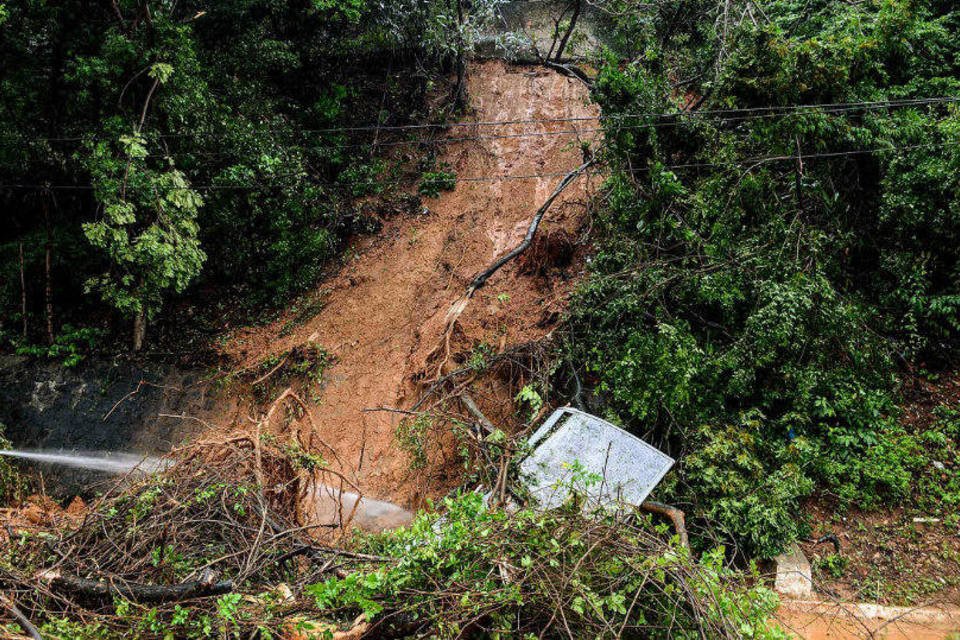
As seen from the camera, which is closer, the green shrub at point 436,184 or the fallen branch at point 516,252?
the fallen branch at point 516,252

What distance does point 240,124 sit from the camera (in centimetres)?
1228

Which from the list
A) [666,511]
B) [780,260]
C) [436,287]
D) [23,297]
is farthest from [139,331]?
[780,260]

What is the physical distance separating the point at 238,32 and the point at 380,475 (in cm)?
1045

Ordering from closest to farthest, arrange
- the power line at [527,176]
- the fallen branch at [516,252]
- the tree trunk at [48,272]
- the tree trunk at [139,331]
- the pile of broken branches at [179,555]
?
the pile of broken branches at [179,555], the power line at [527,176], the fallen branch at [516,252], the tree trunk at [139,331], the tree trunk at [48,272]

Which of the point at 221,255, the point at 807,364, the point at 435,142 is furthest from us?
the point at 435,142

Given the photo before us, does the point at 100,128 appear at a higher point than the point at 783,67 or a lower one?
lower

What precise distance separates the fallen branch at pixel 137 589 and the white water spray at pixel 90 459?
6573mm

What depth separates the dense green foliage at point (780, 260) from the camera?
8.14 metres

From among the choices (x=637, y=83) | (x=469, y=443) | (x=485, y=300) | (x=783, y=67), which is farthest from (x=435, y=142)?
(x=469, y=443)

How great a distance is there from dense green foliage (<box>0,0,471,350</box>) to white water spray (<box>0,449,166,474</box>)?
8.88ft

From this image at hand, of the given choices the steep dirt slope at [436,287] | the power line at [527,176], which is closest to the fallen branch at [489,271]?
the steep dirt slope at [436,287]

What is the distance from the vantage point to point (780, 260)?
8.55 metres

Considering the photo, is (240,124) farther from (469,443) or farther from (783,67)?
(783,67)

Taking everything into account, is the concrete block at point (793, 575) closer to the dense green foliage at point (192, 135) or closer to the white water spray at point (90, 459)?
the white water spray at point (90, 459)
